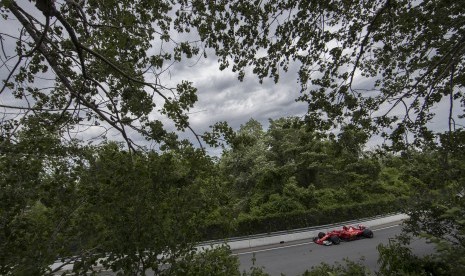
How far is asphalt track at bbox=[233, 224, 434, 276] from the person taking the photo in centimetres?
1432

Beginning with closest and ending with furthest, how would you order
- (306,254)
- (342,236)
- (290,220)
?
1. (306,254)
2. (342,236)
3. (290,220)

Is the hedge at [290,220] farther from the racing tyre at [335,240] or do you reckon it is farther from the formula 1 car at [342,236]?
the racing tyre at [335,240]

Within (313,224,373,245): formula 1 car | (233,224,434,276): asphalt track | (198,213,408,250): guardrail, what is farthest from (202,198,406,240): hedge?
(313,224,373,245): formula 1 car

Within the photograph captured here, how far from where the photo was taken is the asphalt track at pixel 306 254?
14320 mm

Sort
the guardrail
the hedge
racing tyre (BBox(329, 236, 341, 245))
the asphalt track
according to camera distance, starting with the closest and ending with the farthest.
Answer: the asphalt track < racing tyre (BBox(329, 236, 341, 245)) < the guardrail < the hedge

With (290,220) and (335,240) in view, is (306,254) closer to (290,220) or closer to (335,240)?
(335,240)

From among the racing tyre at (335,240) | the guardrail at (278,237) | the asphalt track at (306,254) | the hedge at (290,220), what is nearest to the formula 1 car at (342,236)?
the racing tyre at (335,240)

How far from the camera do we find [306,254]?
16781 mm

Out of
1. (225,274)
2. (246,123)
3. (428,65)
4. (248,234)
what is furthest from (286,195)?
(225,274)

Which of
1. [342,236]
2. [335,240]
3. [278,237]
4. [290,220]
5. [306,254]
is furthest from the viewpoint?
[290,220]

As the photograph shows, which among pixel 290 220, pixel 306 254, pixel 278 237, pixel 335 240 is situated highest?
pixel 290 220

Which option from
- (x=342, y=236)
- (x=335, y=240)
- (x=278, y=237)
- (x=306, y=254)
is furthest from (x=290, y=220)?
(x=306, y=254)

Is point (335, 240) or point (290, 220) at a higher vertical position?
point (290, 220)

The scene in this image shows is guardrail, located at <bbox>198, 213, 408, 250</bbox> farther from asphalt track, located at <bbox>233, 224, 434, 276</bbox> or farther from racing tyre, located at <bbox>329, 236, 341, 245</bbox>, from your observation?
racing tyre, located at <bbox>329, 236, 341, 245</bbox>
